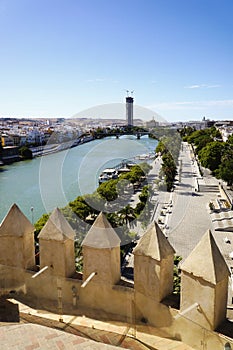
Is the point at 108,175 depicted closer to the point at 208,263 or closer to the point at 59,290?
the point at 59,290

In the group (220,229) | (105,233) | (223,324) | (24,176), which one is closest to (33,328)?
(105,233)

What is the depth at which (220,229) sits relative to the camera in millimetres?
12648

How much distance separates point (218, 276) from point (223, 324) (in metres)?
0.37

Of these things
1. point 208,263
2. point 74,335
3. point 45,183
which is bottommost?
point 45,183

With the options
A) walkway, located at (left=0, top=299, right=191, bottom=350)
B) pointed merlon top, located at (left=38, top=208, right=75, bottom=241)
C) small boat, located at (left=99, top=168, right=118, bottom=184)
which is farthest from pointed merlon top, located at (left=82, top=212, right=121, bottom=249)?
small boat, located at (left=99, top=168, right=118, bottom=184)

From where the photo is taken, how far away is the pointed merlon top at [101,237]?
9.36ft

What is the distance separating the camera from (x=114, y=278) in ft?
9.46

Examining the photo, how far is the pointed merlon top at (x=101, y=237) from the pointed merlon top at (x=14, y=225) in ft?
2.11

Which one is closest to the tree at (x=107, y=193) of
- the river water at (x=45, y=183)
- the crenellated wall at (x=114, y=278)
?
the river water at (x=45, y=183)

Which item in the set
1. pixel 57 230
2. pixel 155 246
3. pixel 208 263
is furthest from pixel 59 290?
pixel 208 263

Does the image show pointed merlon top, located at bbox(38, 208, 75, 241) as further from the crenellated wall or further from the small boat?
Answer: the small boat

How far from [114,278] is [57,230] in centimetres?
63

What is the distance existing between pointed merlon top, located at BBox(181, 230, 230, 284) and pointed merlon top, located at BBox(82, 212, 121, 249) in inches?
25.1

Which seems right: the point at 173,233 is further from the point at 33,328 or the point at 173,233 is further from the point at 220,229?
the point at 33,328
